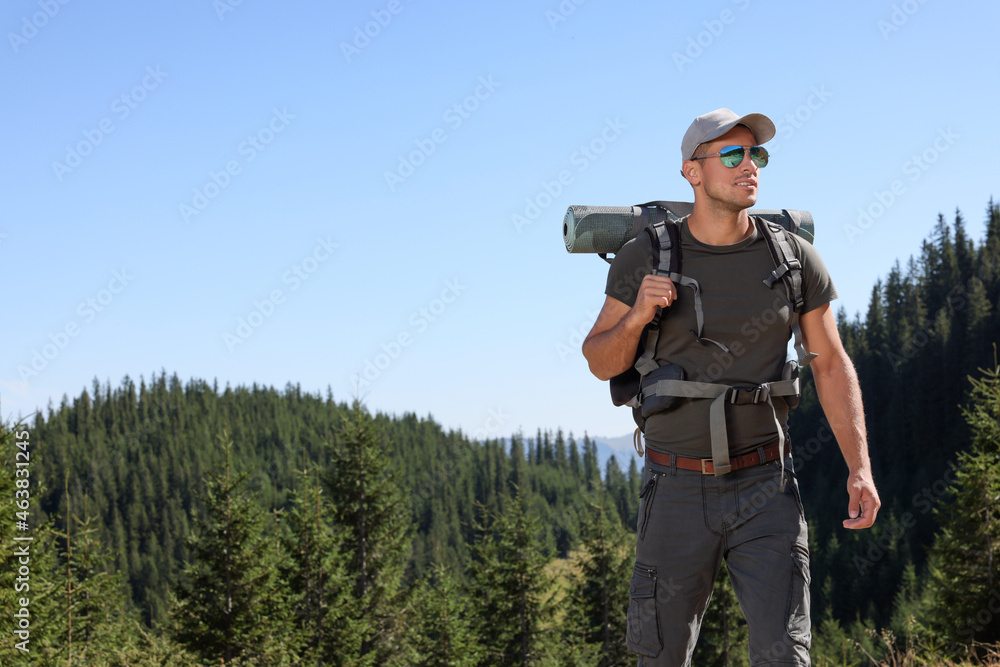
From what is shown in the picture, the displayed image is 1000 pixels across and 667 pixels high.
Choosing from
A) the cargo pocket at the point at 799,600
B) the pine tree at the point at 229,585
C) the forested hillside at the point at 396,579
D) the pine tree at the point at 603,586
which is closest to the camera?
Answer: the cargo pocket at the point at 799,600

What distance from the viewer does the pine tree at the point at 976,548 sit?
1784 cm

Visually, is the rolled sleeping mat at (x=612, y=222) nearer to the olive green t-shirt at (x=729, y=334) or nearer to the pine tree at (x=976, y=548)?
the olive green t-shirt at (x=729, y=334)

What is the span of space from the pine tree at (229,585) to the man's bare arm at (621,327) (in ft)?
69.8

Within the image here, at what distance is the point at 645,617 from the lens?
3.49 m

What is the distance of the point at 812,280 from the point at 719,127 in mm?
848

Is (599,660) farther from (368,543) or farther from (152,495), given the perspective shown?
(152,495)

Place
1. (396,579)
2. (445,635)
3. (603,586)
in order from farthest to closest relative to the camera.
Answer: (396,579), (603,586), (445,635)

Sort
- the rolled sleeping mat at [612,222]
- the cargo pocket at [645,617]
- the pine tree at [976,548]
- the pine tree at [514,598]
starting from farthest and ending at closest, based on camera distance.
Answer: the pine tree at [514,598]
the pine tree at [976,548]
the rolled sleeping mat at [612,222]
the cargo pocket at [645,617]

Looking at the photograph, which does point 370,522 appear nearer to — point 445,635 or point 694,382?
point 445,635

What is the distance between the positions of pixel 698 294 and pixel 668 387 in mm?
450

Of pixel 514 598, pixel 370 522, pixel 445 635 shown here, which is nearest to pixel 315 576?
pixel 370 522

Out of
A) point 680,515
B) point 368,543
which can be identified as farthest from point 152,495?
point 680,515

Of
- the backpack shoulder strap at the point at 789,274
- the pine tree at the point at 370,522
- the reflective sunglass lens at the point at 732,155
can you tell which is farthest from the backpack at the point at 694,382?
the pine tree at the point at 370,522

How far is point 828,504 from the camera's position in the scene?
84938mm
